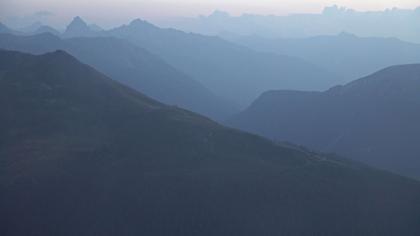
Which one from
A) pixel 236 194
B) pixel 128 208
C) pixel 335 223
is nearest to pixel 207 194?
pixel 236 194

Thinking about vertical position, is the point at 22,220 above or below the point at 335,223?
below

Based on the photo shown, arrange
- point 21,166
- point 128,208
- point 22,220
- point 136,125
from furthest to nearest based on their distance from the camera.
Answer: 1. point 136,125
2. point 21,166
3. point 128,208
4. point 22,220

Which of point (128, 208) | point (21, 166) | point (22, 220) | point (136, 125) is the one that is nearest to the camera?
point (22, 220)

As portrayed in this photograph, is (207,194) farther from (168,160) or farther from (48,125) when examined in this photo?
(48,125)

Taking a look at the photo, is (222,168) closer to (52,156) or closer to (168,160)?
(168,160)

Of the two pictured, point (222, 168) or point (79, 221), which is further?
point (222, 168)

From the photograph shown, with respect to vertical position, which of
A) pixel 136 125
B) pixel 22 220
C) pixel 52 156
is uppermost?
pixel 136 125
